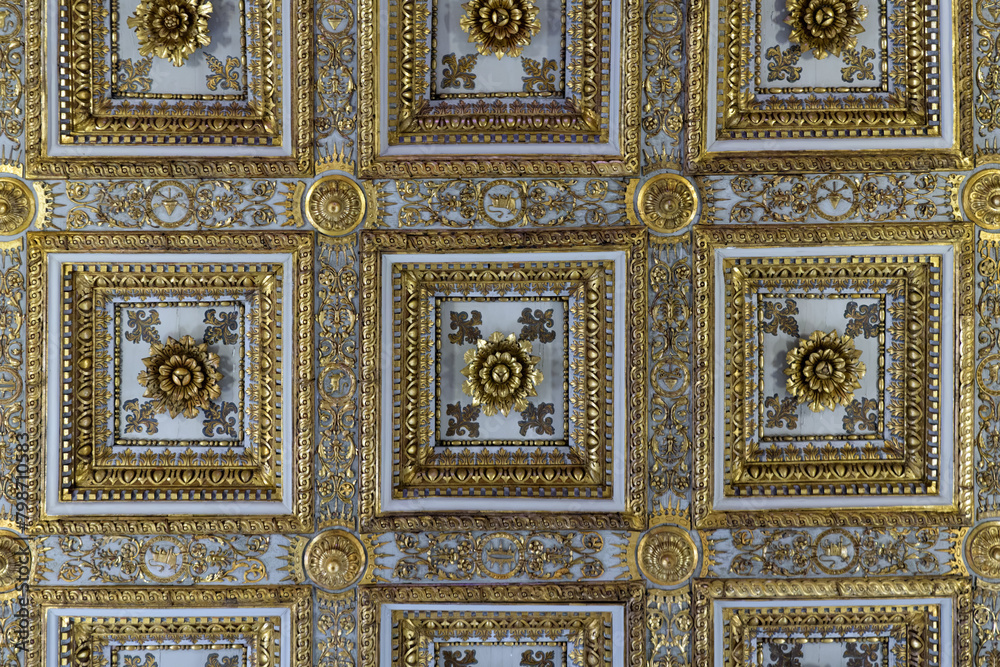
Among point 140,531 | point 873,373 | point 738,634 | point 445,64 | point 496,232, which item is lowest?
point 738,634

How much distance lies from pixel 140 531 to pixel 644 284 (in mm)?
3310

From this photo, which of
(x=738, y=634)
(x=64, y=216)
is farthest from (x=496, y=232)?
(x=738, y=634)

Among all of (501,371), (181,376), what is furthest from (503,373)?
(181,376)

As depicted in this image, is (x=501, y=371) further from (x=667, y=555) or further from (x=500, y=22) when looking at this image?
(x=500, y=22)

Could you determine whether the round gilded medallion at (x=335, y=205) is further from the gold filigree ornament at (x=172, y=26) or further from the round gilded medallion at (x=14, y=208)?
the round gilded medallion at (x=14, y=208)

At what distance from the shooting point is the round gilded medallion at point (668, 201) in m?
3.79

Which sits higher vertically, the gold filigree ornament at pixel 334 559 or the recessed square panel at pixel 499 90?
the recessed square panel at pixel 499 90

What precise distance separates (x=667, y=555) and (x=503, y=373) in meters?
1.45

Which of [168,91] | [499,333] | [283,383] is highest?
[168,91]

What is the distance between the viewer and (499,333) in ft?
12.8

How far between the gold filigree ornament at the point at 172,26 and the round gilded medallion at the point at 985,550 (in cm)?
538

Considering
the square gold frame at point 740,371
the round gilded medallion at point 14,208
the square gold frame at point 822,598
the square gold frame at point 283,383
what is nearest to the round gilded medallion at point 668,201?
the square gold frame at point 740,371

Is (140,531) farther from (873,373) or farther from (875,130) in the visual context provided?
(875,130)

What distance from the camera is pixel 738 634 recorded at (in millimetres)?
3943
